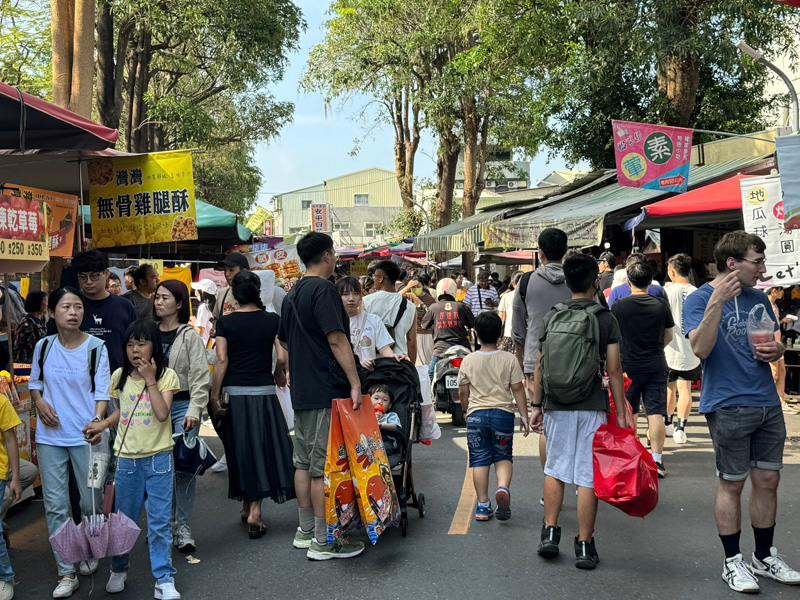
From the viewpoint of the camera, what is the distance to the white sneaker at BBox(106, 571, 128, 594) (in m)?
4.54

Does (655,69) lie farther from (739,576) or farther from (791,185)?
(739,576)

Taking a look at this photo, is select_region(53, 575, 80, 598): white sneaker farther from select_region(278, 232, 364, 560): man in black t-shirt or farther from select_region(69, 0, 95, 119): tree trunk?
select_region(69, 0, 95, 119): tree trunk

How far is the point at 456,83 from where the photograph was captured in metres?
22.4

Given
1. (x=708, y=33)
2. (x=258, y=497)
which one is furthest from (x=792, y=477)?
(x=708, y=33)

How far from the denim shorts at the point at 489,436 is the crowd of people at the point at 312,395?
1 centimetres

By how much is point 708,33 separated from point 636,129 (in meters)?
3.89

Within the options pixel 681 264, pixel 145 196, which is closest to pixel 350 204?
pixel 145 196

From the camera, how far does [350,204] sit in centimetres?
7000

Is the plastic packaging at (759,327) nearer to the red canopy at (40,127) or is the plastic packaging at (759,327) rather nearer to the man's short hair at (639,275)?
the man's short hair at (639,275)

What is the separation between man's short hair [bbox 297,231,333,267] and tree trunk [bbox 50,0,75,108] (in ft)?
21.3

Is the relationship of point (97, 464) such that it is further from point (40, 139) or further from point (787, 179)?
point (787, 179)

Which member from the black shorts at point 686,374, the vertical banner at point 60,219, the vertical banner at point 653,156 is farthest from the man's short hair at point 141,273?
the vertical banner at point 653,156

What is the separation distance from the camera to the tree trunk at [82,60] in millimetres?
10031

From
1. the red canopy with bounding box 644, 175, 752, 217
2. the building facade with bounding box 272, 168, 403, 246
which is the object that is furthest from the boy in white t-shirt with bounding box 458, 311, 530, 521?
the building facade with bounding box 272, 168, 403, 246
